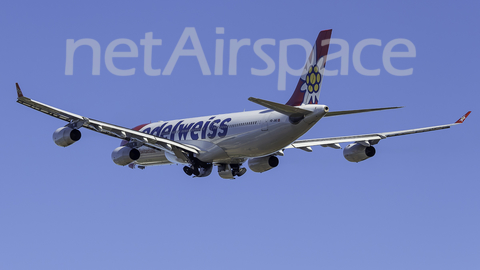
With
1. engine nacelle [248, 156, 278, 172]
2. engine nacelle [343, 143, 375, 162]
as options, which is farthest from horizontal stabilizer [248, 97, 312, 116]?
engine nacelle [343, 143, 375, 162]

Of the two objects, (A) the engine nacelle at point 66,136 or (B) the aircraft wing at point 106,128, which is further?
(A) the engine nacelle at point 66,136

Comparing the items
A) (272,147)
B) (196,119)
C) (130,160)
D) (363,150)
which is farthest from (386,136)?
(130,160)

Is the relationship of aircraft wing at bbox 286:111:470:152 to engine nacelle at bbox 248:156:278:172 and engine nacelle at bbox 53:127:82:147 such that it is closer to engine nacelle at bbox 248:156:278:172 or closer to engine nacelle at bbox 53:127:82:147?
engine nacelle at bbox 248:156:278:172

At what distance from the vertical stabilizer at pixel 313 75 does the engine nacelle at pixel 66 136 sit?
1196 cm

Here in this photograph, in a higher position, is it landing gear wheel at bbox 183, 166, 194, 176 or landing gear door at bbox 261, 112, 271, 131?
landing gear door at bbox 261, 112, 271, 131

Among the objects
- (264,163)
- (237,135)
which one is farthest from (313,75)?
(264,163)

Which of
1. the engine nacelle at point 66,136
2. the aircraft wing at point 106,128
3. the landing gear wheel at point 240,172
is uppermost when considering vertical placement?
the aircraft wing at point 106,128

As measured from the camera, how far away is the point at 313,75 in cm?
3941

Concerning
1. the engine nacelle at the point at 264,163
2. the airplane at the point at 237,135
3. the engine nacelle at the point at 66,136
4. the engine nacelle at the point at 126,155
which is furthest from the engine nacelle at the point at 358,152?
the engine nacelle at the point at 66,136

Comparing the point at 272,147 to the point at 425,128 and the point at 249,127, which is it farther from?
the point at 425,128

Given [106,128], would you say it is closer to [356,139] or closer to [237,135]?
[237,135]

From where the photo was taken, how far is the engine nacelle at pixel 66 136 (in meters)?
37.8

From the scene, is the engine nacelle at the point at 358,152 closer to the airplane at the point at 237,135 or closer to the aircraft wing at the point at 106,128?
the airplane at the point at 237,135

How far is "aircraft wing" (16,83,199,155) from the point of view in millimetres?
36469
